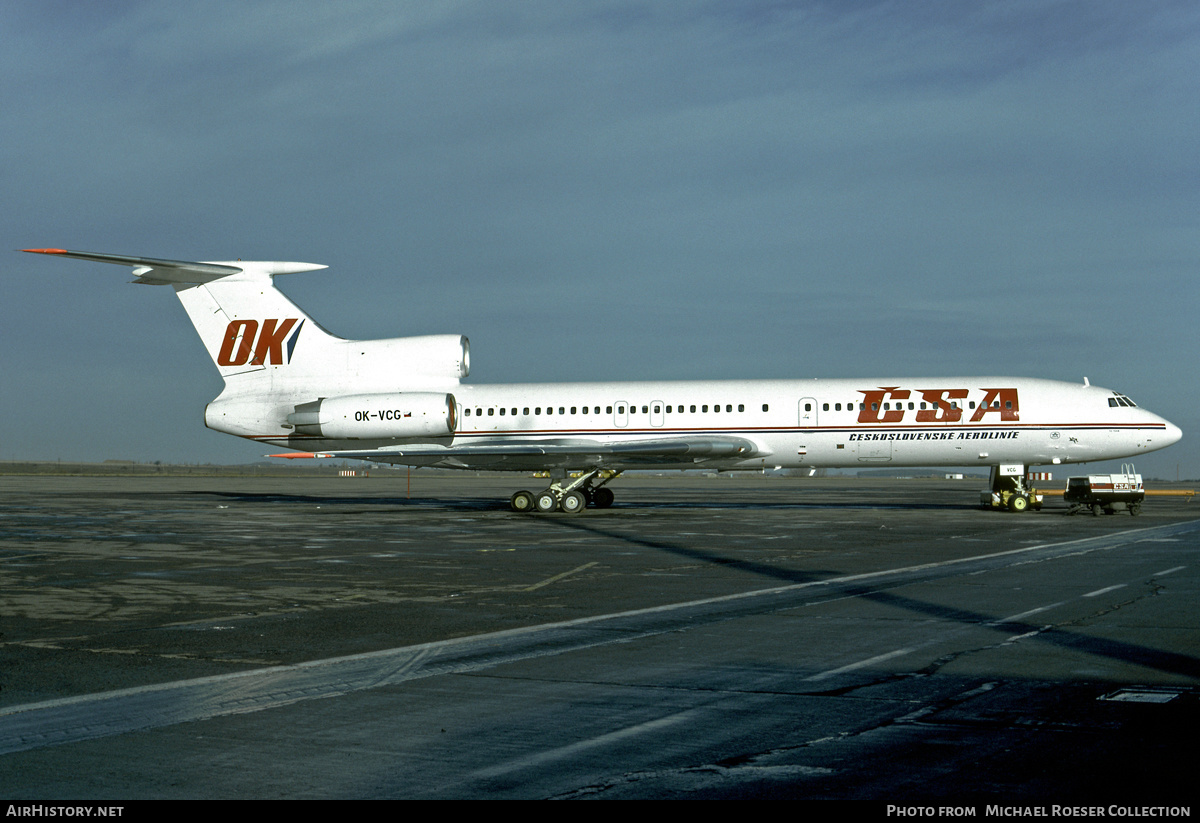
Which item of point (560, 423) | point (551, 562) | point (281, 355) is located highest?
point (281, 355)

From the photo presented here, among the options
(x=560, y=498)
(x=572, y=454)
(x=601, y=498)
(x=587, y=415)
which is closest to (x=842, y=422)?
(x=587, y=415)

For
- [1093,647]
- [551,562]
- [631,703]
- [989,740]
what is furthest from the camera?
[551,562]

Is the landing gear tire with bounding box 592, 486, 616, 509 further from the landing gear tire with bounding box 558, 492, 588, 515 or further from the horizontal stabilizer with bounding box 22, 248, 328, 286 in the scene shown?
the horizontal stabilizer with bounding box 22, 248, 328, 286

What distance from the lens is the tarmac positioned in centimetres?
535

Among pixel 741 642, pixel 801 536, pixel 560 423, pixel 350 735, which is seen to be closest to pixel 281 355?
pixel 560 423

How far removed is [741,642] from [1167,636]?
3.98 meters

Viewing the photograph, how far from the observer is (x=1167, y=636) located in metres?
9.61

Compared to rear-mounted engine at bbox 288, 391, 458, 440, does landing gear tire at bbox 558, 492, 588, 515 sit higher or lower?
lower

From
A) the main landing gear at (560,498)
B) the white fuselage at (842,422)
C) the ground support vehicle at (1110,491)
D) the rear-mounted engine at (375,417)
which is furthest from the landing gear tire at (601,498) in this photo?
the ground support vehicle at (1110,491)

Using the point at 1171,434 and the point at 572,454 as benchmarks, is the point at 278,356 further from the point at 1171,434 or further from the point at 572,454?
the point at 1171,434

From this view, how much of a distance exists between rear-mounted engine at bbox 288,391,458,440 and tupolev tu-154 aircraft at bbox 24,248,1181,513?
0.04m

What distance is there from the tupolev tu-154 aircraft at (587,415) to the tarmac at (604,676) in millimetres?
13741

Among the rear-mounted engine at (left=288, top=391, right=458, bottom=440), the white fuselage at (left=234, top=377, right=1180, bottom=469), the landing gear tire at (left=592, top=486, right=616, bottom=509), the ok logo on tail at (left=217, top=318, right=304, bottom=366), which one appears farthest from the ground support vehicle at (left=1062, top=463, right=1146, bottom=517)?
the ok logo on tail at (left=217, top=318, right=304, bottom=366)

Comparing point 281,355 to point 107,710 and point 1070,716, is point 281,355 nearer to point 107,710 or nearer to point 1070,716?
point 107,710
